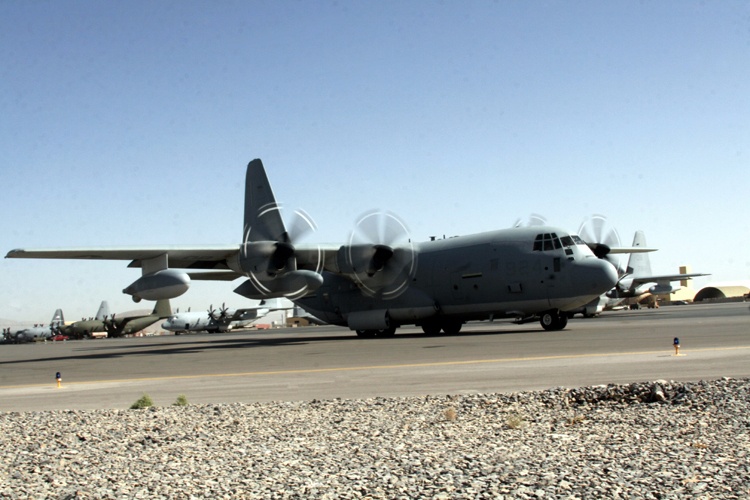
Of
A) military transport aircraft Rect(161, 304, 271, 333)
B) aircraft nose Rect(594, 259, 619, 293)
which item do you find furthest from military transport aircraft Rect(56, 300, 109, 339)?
aircraft nose Rect(594, 259, 619, 293)

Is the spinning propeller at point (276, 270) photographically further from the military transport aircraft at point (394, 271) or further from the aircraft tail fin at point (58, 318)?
the aircraft tail fin at point (58, 318)

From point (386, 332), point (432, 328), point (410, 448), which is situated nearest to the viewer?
point (410, 448)

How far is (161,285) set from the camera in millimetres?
25891

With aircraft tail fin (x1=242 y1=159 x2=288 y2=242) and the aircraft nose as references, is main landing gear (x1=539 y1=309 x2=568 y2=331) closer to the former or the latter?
the aircraft nose

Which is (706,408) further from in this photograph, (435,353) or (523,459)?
(435,353)

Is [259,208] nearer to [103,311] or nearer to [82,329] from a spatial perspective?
[82,329]

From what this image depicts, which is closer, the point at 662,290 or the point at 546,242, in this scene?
the point at 546,242

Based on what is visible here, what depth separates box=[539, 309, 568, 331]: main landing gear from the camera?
31.6 m

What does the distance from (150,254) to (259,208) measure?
8.52 metres

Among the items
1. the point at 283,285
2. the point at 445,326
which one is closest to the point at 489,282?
the point at 445,326

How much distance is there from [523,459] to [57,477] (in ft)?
12.6

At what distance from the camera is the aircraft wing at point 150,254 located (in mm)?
25094

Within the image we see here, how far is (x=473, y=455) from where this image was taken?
5.75m

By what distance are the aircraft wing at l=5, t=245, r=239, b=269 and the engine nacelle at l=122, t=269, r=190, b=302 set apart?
1.08 metres
